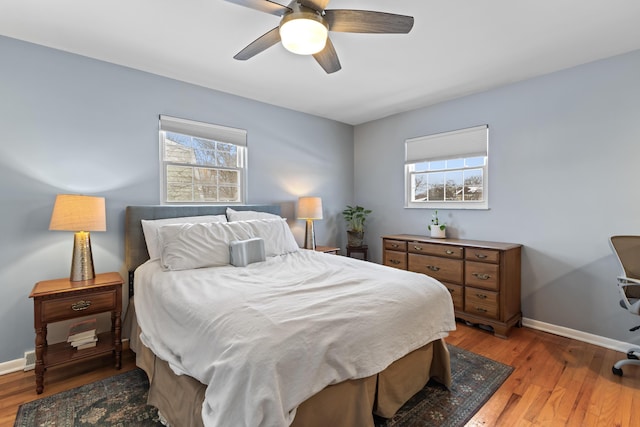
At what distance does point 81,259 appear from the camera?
231cm

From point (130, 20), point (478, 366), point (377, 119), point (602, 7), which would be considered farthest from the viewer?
point (377, 119)

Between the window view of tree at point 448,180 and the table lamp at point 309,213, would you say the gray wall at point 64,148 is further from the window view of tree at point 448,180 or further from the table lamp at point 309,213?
the window view of tree at point 448,180

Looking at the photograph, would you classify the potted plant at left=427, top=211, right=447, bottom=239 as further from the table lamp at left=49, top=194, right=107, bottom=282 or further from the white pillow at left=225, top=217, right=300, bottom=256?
the table lamp at left=49, top=194, right=107, bottom=282

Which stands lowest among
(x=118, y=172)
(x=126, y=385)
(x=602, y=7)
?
(x=126, y=385)

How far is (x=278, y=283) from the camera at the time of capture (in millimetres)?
1954

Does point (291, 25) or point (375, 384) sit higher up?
point (291, 25)

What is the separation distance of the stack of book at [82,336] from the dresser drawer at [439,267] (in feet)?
10.4

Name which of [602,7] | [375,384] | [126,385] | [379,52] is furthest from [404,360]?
[602,7]

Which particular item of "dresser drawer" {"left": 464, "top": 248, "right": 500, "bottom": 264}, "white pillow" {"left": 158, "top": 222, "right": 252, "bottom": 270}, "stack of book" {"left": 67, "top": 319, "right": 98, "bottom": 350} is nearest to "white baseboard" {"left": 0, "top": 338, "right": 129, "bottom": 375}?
"stack of book" {"left": 67, "top": 319, "right": 98, "bottom": 350}

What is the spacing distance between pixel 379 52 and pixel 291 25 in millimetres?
1163

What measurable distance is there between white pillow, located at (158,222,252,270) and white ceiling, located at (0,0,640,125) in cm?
152

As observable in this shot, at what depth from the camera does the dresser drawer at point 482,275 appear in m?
2.88

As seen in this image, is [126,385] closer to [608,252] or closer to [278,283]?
[278,283]

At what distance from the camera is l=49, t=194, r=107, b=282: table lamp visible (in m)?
2.17
